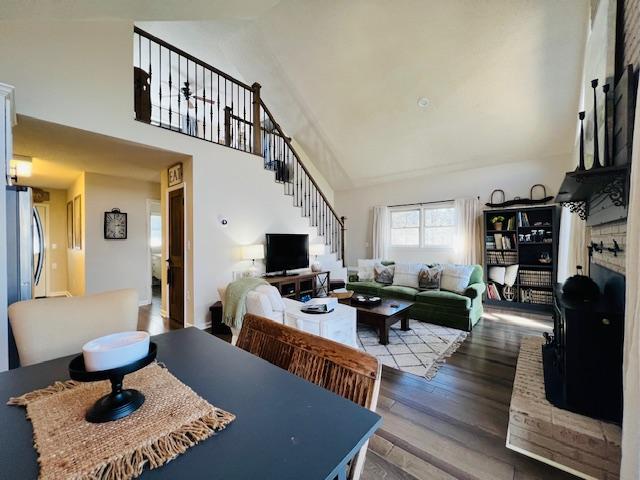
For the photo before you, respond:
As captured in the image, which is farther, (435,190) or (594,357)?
(435,190)

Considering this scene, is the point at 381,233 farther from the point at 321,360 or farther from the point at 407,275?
the point at 321,360

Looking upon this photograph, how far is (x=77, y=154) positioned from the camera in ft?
11.6

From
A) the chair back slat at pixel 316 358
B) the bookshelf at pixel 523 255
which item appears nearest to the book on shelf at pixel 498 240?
the bookshelf at pixel 523 255

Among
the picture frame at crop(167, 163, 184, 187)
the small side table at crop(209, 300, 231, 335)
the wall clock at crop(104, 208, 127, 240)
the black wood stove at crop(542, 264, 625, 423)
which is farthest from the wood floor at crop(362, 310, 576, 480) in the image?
the wall clock at crop(104, 208, 127, 240)

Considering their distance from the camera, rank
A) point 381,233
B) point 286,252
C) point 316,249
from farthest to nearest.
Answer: point 381,233 → point 316,249 → point 286,252

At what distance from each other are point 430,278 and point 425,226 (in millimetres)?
1783

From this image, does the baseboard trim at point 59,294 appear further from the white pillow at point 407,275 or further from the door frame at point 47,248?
the white pillow at point 407,275

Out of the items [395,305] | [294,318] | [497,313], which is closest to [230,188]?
[294,318]

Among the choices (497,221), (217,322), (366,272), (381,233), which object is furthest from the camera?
(381,233)

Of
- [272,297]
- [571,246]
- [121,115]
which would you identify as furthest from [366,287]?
[121,115]

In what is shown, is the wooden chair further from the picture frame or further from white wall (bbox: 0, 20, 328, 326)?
the picture frame

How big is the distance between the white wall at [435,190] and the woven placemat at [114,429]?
569cm

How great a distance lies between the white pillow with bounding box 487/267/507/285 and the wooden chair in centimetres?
487

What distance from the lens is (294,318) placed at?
2.52m
